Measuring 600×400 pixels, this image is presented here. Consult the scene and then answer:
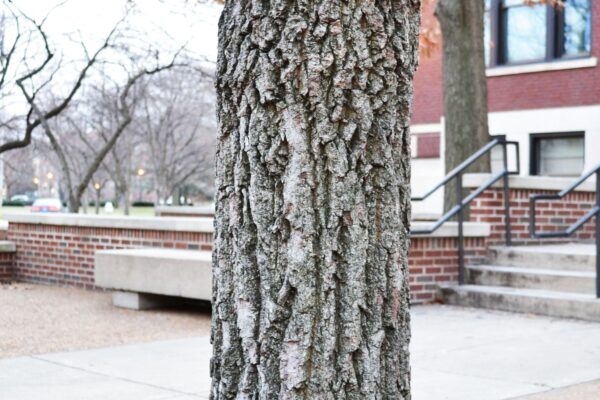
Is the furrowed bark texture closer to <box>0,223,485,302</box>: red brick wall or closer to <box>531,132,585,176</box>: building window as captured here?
<box>0,223,485,302</box>: red brick wall

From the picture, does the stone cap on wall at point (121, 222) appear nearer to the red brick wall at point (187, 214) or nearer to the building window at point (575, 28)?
the red brick wall at point (187, 214)

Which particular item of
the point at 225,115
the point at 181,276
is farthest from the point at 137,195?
the point at 225,115

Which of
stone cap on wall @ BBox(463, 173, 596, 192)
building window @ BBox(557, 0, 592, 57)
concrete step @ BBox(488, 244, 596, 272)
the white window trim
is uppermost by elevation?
building window @ BBox(557, 0, 592, 57)

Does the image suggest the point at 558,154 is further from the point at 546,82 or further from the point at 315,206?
the point at 315,206

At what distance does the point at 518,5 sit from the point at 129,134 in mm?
21521

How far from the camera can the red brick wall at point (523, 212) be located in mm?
11289

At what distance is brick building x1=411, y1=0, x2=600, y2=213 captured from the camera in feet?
61.0

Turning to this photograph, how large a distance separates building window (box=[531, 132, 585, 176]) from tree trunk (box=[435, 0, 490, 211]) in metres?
6.08

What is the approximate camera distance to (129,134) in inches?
1505

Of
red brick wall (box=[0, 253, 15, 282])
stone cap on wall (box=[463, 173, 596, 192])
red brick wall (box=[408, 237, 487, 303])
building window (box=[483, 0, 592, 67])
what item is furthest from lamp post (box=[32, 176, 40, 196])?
red brick wall (box=[408, 237, 487, 303])

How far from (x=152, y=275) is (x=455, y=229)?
3287 millimetres

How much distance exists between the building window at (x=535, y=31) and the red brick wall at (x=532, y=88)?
314mm

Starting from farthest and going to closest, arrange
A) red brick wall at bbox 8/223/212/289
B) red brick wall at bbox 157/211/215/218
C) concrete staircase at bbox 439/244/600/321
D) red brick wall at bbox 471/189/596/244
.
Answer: red brick wall at bbox 157/211/215/218 < red brick wall at bbox 8/223/212/289 < red brick wall at bbox 471/189/596/244 < concrete staircase at bbox 439/244/600/321

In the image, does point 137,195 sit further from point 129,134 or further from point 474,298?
point 474,298
